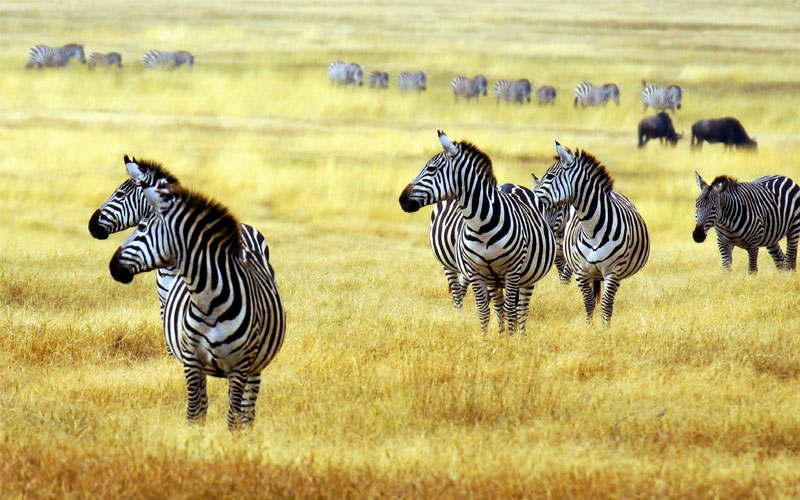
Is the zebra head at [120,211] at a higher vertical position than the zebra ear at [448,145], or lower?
lower

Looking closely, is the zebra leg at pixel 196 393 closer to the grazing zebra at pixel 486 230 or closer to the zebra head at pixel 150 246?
the zebra head at pixel 150 246

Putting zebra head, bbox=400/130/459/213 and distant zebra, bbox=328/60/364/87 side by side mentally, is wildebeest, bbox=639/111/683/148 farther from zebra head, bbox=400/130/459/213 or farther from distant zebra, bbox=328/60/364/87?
zebra head, bbox=400/130/459/213

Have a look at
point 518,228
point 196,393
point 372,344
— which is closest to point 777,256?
point 518,228

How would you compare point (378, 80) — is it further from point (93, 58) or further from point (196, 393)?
point (196, 393)

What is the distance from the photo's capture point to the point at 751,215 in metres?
12.8

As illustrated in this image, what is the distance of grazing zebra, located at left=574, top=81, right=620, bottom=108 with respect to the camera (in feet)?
126

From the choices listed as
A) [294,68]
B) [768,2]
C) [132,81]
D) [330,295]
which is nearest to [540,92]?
[294,68]

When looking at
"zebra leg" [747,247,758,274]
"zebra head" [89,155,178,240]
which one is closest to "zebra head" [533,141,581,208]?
"zebra head" [89,155,178,240]

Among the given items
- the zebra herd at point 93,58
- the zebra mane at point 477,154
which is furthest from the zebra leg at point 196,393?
the zebra herd at point 93,58

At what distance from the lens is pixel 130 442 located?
5668 millimetres

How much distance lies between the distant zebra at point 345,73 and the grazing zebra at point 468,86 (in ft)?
18.0

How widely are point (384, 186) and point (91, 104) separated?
16.5m

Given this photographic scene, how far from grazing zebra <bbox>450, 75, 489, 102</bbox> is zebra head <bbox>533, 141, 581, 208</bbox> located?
104 ft

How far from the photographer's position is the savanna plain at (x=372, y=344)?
200 inches
